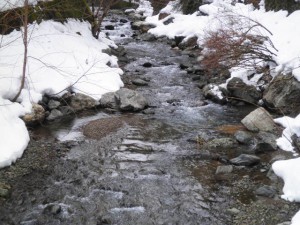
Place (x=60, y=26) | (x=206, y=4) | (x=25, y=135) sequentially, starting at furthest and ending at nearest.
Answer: (x=206, y=4) → (x=60, y=26) → (x=25, y=135)

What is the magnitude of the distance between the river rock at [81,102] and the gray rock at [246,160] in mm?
3655

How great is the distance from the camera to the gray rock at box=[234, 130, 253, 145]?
6.75 metres

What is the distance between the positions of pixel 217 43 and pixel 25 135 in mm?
5125

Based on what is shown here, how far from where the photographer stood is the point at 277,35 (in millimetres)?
9500

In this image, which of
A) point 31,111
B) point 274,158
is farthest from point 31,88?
point 274,158

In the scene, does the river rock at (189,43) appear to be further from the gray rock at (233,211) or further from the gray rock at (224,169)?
the gray rock at (233,211)

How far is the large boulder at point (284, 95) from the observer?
305 inches

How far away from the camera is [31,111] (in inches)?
288

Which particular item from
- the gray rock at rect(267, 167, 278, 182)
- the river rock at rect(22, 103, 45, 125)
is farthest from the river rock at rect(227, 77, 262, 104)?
the river rock at rect(22, 103, 45, 125)

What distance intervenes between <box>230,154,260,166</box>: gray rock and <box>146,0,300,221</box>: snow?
17.9 inches

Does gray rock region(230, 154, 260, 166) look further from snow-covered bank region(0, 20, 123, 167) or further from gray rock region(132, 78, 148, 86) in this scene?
gray rock region(132, 78, 148, 86)

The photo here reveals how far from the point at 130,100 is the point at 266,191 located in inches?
167

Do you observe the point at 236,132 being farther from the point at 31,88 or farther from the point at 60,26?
the point at 60,26

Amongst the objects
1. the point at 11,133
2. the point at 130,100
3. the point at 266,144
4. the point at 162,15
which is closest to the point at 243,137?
the point at 266,144
